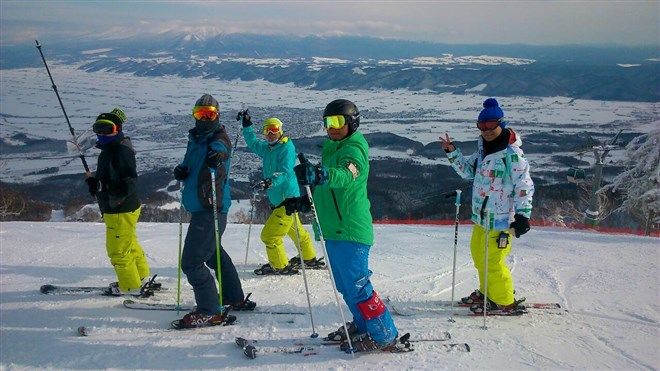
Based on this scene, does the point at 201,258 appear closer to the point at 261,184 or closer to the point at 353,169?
the point at 261,184

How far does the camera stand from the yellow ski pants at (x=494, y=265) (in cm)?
412

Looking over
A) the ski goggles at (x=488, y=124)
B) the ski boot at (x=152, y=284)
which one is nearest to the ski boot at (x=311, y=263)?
the ski boot at (x=152, y=284)

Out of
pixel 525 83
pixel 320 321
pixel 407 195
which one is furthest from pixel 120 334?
pixel 525 83

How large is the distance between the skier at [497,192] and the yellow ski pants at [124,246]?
3.18 m

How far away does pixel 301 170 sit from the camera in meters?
2.96

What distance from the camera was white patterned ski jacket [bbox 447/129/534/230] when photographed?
3965mm

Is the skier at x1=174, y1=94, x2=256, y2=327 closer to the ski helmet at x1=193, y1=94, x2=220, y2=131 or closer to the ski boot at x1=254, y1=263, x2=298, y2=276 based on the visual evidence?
the ski helmet at x1=193, y1=94, x2=220, y2=131

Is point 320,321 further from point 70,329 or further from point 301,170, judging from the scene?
point 70,329

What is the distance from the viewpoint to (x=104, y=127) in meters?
4.27

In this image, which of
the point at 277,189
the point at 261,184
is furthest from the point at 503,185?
the point at 277,189

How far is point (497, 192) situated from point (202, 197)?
2.56 m

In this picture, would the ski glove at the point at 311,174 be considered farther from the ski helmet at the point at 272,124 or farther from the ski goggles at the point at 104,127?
the ski goggles at the point at 104,127

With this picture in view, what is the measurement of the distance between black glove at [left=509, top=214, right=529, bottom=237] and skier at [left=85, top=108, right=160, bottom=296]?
3541 millimetres

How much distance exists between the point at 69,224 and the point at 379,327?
689cm
